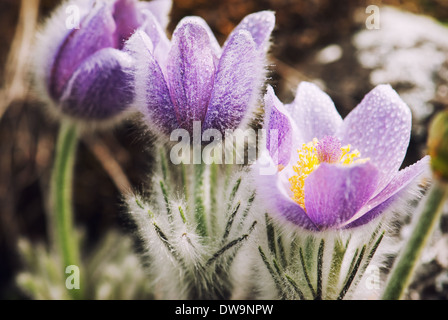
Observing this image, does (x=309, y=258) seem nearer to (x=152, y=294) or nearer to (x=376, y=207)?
(x=376, y=207)

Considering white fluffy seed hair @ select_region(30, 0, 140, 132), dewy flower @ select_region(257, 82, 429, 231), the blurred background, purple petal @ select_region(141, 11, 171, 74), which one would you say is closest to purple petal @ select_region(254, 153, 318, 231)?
dewy flower @ select_region(257, 82, 429, 231)

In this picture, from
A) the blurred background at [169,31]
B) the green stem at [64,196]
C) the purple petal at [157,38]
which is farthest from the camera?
the blurred background at [169,31]

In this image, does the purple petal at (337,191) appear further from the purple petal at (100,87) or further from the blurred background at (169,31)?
the blurred background at (169,31)

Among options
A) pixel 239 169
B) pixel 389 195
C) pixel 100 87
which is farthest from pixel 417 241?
pixel 100 87

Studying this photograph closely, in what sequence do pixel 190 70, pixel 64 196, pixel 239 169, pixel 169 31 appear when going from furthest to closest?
pixel 169 31
pixel 64 196
pixel 239 169
pixel 190 70

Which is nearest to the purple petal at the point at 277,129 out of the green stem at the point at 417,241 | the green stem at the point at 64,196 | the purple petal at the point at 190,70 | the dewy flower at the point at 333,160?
the dewy flower at the point at 333,160

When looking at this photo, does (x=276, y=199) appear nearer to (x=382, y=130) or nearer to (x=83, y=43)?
(x=382, y=130)

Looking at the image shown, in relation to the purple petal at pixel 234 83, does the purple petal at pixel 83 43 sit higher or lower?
higher
